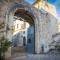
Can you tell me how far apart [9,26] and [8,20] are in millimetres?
356

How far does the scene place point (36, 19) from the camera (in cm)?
1070

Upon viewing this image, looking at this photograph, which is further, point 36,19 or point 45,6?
point 45,6

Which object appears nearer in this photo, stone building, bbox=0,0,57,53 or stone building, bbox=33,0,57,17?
stone building, bbox=0,0,57,53

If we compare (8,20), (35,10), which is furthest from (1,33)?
(35,10)

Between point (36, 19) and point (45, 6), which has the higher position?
point (45, 6)

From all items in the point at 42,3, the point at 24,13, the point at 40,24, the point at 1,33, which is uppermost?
the point at 42,3

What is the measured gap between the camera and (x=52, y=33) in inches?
459

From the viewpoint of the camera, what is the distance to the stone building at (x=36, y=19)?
29.6 ft

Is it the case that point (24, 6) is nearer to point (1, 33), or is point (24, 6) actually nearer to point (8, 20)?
point (8, 20)

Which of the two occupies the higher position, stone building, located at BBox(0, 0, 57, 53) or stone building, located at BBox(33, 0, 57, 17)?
stone building, located at BBox(33, 0, 57, 17)

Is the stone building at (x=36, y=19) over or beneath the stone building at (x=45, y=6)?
beneath

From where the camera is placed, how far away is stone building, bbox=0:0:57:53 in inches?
355

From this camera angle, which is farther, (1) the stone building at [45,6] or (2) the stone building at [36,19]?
(1) the stone building at [45,6]

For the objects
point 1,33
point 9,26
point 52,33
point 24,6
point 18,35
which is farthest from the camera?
point 18,35
